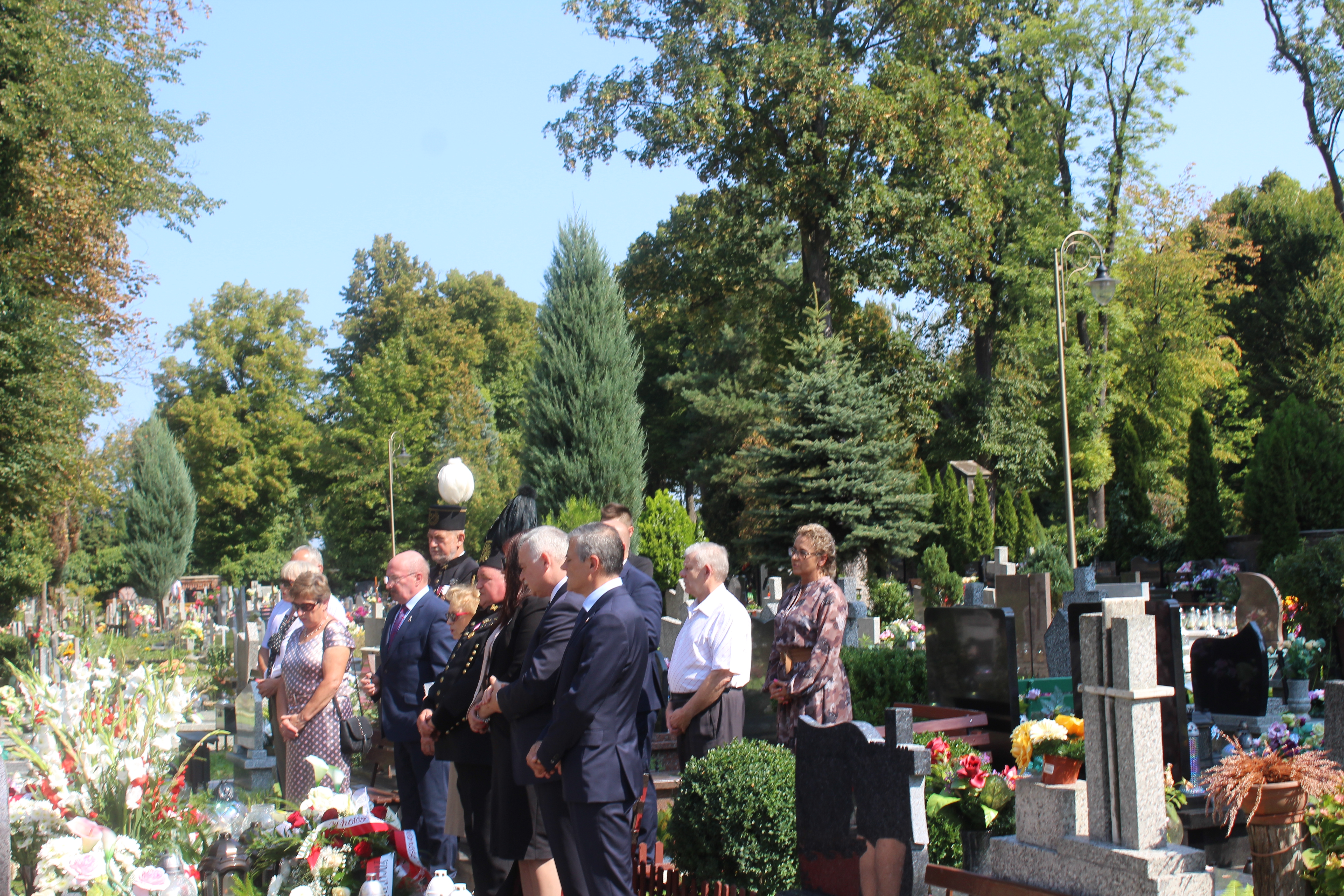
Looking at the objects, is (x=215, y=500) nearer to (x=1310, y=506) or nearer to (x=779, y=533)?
(x=779, y=533)

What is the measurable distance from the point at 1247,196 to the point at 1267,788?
40.6m

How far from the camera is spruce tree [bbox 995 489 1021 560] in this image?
29.3 m

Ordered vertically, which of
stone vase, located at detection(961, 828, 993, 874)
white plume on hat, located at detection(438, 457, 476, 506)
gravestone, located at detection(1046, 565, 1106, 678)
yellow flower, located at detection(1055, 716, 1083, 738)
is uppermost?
white plume on hat, located at detection(438, 457, 476, 506)

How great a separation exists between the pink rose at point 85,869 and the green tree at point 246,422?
4727 centimetres

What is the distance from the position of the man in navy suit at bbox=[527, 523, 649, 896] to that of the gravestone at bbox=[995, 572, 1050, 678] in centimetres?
736

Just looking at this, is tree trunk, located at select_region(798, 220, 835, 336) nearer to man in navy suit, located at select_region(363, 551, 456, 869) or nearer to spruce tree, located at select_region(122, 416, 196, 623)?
man in navy suit, located at select_region(363, 551, 456, 869)

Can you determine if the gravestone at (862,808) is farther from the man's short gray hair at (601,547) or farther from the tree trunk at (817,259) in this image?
the tree trunk at (817,259)

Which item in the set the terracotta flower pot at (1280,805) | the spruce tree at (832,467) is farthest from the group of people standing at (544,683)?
the spruce tree at (832,467)

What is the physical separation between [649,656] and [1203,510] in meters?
22.7

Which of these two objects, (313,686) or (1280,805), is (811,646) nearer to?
(1280,805)

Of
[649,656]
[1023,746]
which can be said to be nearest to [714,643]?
[649,656]

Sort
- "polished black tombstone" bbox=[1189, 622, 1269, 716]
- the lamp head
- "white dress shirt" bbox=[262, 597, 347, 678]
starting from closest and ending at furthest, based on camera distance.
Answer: "white dress shirt" bbox=[262, 597, 347, 678] → "polished black tombstone" bbox=[1189, 622, 1269, 716] → the lamp head

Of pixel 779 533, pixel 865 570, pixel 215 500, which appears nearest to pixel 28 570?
pixel 779 533

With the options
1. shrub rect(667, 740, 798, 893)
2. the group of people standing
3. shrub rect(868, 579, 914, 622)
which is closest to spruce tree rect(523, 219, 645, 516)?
shrub rect(868, 579, 914, 622)
